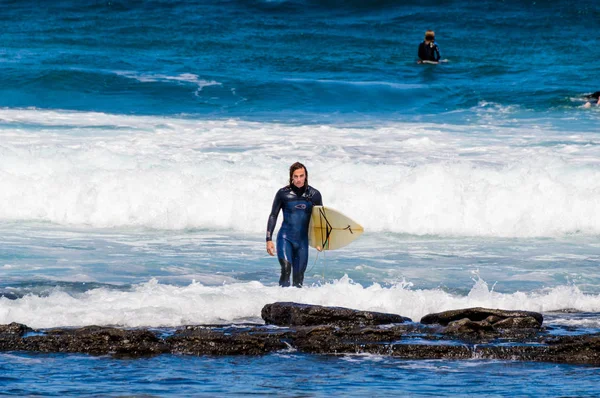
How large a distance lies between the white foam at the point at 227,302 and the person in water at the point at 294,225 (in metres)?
0.22

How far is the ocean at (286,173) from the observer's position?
26.0 feet

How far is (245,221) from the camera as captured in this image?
614 inches

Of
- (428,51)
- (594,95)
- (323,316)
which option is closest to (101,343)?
(323,316)

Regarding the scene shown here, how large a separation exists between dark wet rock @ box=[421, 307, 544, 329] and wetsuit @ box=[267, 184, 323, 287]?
2009mm

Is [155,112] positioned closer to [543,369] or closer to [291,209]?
[291,209]

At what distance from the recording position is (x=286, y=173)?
57.7ft

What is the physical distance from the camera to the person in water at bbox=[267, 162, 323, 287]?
34.4 feet

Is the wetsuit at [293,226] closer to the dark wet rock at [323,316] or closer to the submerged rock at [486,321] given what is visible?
the dark wet rock at [323,316]

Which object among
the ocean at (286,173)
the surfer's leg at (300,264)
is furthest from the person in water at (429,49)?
the surfer's leg at (300,264)

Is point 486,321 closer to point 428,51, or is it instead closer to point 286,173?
point 286,173

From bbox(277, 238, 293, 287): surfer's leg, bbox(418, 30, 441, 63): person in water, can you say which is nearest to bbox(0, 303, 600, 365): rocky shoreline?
bbox(277, 238, 293, 287): surfer's leg

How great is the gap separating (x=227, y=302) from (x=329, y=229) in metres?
1.45

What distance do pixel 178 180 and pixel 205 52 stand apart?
13.5 metres

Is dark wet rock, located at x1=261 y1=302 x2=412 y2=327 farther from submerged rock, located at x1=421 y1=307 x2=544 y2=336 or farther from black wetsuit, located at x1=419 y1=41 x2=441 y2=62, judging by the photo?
black wetsuit, located at x1=419 y1=41 x2=441 y2=62
